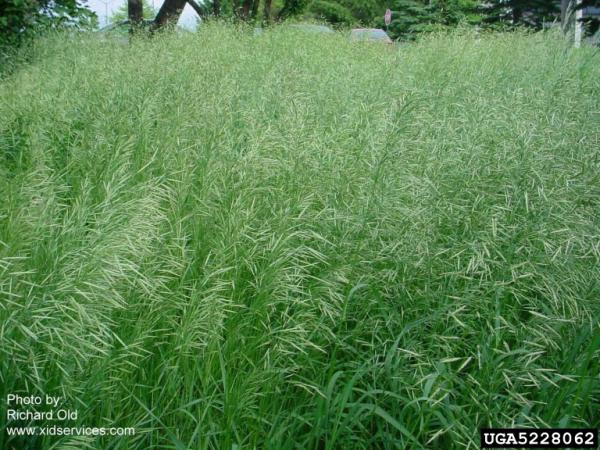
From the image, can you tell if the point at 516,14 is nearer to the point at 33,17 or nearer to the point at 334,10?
the point at 334,10

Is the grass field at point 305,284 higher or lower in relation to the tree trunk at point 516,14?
lower

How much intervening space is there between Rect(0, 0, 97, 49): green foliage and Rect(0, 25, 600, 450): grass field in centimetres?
411

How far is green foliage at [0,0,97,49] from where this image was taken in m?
7.26

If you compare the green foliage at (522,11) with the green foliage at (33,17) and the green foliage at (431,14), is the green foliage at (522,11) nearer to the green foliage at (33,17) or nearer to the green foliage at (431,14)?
the green foliage at (431,14)

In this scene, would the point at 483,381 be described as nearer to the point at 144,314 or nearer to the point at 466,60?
the point at 144,314

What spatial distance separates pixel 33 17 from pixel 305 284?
7.59 metres

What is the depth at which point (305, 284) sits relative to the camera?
2.61 meters

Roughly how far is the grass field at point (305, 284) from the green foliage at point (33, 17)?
162 inches

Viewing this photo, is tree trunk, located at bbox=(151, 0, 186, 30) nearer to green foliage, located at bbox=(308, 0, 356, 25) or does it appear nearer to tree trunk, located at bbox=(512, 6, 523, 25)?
tree trunk, located at bbox=(512, 6, 523, 25)

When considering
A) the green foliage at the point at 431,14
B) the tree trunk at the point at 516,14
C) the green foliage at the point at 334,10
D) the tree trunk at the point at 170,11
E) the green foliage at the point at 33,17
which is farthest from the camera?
the green foliage at the point at 334,10

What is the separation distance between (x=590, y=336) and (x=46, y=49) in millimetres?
7493

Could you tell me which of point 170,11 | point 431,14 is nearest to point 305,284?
point 170,11

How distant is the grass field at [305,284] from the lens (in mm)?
1953

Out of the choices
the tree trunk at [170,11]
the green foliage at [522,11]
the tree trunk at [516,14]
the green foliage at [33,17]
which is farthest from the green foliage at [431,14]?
the green foliage at [33,17]
